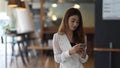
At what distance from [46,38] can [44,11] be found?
0.93 meters

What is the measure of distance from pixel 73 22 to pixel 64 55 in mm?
272

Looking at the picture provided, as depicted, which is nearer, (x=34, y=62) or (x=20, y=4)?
(x=34, y=62)

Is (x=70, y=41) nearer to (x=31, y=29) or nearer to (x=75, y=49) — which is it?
(x=75, y=49)

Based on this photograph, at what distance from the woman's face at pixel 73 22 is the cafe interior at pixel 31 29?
4.60 metres

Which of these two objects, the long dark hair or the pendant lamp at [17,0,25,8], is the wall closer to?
the pendant lamp at [17,0,25,8]

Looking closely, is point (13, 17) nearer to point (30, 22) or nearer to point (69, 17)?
point (30, 22)

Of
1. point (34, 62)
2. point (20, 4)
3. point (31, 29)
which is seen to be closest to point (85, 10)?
point (31, 29)

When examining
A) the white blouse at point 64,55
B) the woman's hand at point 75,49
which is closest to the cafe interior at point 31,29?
the white blouse at point 64,55

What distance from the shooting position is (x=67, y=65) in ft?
6.82

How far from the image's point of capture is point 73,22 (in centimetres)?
207

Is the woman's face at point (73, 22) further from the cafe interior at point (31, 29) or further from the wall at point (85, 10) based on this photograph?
the wall at point (85, 10)

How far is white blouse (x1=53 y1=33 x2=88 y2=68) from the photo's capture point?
207cm

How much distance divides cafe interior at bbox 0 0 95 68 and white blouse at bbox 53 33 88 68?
4539 millimetres

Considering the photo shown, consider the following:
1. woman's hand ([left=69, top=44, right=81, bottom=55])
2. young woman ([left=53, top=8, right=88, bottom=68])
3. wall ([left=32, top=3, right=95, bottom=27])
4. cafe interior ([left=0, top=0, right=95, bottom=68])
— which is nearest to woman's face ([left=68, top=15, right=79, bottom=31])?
young woman ([left=53, top=8, right=88, bottom=68])
